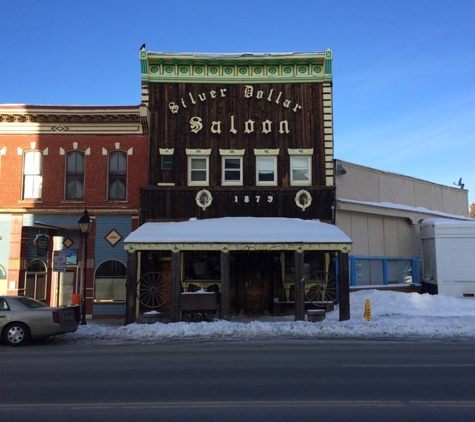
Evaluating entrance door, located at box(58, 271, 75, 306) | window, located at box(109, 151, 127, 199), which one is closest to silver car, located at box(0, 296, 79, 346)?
window, located at box(109, 151, 127, 199)

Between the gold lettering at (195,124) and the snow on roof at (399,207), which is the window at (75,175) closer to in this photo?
the gold lettering at (195,124)

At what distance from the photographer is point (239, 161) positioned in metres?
20.1

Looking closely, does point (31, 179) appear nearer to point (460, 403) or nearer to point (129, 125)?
point (129, 125)

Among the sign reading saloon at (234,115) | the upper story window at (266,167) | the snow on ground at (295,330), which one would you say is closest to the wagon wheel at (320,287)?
the snow on ground at (295,330)

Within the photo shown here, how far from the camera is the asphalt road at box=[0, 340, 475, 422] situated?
6.01m

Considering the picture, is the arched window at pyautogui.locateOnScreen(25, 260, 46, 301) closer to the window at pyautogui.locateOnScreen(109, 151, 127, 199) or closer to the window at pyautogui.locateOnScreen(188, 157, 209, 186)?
the window at pyautogui.locateOnScreen(109, 151, 127, 199)

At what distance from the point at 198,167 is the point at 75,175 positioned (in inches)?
198

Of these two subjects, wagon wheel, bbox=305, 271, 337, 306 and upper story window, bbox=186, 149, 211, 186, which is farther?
upper story window, bbox=186, 149, 211, 186

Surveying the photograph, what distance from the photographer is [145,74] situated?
20219 mm

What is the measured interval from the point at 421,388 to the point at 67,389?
17.5ft

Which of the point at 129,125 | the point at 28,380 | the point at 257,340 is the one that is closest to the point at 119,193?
the point at 129,125

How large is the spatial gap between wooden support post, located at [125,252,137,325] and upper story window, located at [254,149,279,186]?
20.0 ft

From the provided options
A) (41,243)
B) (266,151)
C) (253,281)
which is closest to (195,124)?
(266,151)

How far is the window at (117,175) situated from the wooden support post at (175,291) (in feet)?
14.9
